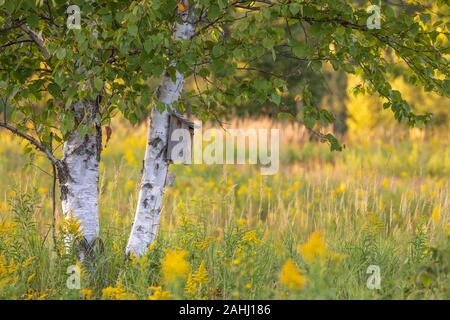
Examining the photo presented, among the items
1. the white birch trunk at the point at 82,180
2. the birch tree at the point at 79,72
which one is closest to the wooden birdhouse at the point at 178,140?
the birch tree at the point at 79,72

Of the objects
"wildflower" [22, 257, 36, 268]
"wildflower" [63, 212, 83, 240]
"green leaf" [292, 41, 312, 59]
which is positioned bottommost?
"wildflower" [22, 257, 36, 268]

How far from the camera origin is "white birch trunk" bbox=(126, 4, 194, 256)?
4.74 m

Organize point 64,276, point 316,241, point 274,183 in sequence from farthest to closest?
point 274,183
point 64,276
point 316,241

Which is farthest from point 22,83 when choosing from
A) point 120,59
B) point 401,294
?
point 401,294

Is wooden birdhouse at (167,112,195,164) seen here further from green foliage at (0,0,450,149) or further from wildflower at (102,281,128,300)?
wildflower at (102,281,128,300)

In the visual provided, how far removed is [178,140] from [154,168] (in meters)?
0.24

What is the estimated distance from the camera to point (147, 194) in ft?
15.6

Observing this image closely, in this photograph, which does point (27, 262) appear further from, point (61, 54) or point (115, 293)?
point (61, 54)

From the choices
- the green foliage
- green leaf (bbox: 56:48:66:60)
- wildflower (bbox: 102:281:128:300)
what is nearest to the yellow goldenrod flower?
wildflower (bbox: 102:281:128:300)

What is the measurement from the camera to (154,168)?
15.6 feet

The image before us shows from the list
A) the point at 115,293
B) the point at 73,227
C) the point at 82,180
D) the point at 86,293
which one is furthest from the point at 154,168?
the point at 86,293

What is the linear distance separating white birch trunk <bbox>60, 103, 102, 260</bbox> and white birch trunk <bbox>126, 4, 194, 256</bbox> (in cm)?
30
